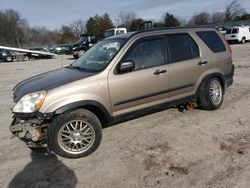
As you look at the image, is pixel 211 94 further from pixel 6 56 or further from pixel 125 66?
pixel 6 56

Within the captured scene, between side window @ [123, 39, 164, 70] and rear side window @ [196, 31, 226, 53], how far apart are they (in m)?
1.23

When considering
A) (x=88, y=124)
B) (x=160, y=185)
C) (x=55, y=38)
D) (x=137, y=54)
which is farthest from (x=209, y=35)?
(x=55, y=38)

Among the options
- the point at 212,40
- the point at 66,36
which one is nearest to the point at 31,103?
the point at 212,40

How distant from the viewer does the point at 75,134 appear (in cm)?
408

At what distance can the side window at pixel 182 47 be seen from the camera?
16.4ft

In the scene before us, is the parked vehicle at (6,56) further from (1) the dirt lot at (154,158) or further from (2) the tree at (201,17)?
(2) the tree at (201,17)

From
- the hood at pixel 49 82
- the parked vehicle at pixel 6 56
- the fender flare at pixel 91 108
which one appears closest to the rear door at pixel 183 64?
the fender flare at pixel 91 108

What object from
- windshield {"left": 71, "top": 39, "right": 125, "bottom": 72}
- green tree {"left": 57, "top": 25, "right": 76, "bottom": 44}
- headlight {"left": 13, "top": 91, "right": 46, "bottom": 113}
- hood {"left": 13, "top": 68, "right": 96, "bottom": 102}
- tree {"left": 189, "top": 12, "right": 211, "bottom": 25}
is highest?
tree {"left": 189, "top": 12, "right": 211, "bottom": 25}

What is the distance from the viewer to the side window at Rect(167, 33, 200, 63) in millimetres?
5008

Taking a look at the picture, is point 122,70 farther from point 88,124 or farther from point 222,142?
point 222,142

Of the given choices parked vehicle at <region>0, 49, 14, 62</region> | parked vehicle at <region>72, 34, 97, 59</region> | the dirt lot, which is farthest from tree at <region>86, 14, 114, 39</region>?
the dirt lot

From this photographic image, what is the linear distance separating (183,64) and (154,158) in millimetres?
2063

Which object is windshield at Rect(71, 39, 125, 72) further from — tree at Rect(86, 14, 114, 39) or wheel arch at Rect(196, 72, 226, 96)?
tree at Rect(86, 14, 114, 39)

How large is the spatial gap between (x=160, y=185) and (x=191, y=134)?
161 centimetres
